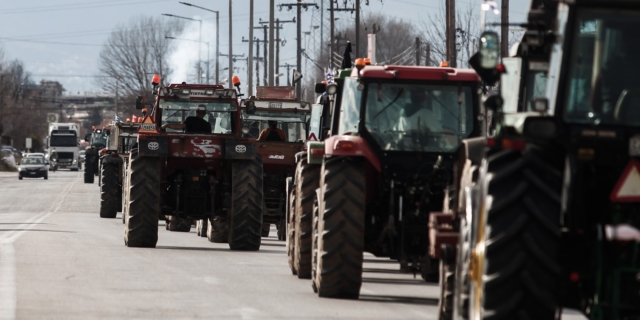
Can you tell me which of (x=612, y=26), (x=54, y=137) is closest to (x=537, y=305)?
(x=612, y=26)

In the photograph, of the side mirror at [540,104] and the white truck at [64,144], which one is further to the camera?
the white truck at [64,144]

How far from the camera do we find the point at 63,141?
4043 inches

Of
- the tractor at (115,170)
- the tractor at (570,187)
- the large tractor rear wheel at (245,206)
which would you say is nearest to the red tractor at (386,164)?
the tractor at (570,187)

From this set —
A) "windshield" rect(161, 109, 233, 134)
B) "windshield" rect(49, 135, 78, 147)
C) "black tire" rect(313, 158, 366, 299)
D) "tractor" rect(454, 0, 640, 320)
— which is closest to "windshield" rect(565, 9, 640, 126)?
"tractor" rect(454, 0, 640, 320)

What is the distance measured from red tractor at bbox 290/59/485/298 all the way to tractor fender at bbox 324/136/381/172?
10mm

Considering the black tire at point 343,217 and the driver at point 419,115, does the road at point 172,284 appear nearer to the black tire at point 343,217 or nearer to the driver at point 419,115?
the black tire at point 343,217

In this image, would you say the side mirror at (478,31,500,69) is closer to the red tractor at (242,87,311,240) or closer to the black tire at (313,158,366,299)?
the black tire at (313,158,366,299)

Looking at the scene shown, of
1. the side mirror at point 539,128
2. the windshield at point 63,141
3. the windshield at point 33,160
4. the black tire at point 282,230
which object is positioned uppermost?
the side mirror at point 539,128

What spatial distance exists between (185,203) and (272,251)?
1722 millimetres

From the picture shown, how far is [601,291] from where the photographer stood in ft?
29.4

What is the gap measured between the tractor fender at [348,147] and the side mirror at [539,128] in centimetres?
533

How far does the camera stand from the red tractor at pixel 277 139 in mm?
27000

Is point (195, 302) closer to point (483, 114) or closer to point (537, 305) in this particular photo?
point (483, 114)

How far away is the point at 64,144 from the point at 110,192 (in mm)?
68612
